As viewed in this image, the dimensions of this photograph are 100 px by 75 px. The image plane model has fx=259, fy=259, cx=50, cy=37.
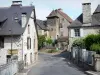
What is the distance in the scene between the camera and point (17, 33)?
35719mm

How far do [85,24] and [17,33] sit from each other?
640 inches

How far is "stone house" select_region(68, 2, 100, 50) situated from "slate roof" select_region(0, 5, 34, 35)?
11.3m

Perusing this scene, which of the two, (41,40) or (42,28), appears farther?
(42,28)

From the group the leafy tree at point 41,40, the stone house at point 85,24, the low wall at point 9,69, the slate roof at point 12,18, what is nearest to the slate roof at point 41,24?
the leafy tree at point 41,40

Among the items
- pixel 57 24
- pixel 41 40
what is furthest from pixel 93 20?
pixel 57 24

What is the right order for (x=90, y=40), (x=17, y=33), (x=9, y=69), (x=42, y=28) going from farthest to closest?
(x=42, y=28)
(x=17, y=33)
(x=90, y=40)
(x=9, y=69)

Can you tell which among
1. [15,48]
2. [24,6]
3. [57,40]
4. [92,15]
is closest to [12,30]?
[15,48]

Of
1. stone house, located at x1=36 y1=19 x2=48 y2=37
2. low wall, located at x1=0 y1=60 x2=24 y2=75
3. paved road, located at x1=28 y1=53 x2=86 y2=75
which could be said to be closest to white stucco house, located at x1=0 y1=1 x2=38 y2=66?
paved road, located at x1=28 y1=53 x2=86 y2=75

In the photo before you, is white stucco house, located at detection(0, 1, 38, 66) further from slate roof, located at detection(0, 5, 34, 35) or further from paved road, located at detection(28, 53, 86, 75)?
paved road, located at detection(28, 53, 86, 75)

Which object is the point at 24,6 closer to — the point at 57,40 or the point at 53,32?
the point at 57,40

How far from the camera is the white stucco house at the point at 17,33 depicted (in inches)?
1423

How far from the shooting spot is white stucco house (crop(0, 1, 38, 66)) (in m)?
36.2

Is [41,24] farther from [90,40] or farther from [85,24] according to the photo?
[90,40]

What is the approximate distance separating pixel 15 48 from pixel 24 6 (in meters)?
8.11
